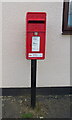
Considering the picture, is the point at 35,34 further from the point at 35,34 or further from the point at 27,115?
the point at 27,115

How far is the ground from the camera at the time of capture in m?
3.03

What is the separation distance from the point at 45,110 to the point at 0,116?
0.82m

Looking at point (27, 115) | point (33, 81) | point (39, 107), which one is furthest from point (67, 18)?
point (27, 115)

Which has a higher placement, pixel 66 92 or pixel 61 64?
pixel 61 64

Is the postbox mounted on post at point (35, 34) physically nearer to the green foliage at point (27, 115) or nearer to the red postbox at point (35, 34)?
the red postbox at point (35, 34)

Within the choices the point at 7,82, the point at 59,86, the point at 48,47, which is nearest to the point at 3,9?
the point at 48,47

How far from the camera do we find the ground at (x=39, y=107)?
3.03 metres

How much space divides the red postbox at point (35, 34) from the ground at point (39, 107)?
1.01 metres

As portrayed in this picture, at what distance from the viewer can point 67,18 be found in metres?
3.36

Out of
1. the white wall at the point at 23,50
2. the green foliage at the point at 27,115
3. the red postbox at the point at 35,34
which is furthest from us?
the white wall at the point at 23,50

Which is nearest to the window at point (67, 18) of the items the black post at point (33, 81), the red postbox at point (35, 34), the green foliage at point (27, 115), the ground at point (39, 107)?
the red postbox at point (35, 34)

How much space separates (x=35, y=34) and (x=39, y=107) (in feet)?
4.58

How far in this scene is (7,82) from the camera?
357 centimetres

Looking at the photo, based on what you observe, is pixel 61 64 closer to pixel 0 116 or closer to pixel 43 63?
pixel 43 63
